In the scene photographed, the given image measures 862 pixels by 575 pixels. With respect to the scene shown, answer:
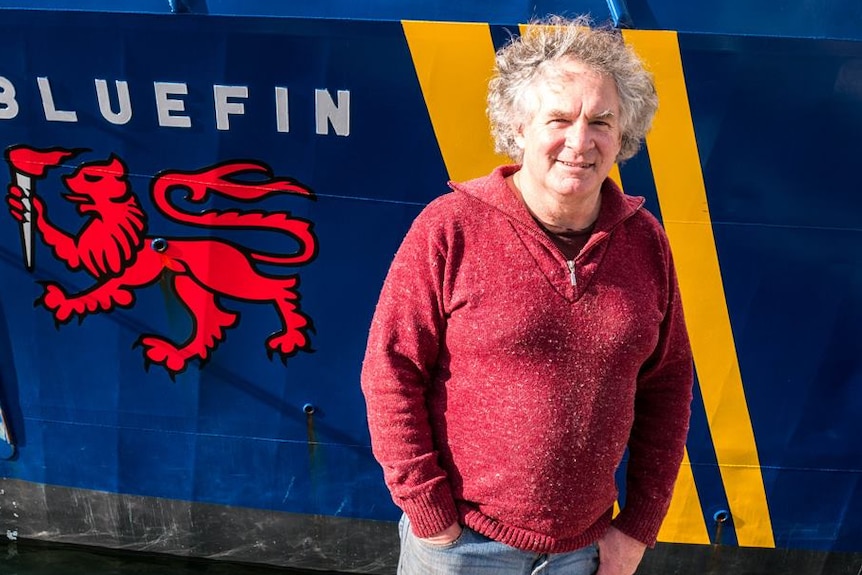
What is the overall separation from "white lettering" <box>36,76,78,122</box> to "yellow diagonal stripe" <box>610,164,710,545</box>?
79.4 inches

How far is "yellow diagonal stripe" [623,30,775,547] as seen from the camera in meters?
2.05

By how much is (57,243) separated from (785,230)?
205 cm

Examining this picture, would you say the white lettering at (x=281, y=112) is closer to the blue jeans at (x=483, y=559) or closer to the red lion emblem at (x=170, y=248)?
the red lion emblem at (x=170, y=248)

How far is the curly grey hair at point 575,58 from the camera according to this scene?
1.29 metres

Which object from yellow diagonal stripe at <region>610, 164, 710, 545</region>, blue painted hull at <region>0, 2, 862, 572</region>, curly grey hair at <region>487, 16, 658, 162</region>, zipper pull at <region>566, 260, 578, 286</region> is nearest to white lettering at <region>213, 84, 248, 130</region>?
blue painted hull at <region>0, 2, 862, 572</region>

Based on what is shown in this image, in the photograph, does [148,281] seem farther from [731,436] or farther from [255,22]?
[731,436]

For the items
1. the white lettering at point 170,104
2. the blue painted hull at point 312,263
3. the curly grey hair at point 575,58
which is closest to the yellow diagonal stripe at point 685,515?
the blue painted hull at point 312,263

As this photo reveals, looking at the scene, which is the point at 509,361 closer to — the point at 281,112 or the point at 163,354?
the point at 281,112

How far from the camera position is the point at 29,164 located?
2271mm

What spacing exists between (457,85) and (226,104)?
0.61 meters

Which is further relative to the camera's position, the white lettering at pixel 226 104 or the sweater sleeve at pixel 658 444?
the white lettering at pixel 226 104

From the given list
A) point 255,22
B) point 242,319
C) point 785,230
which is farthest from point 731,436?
point 255,22

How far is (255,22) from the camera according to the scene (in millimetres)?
2029

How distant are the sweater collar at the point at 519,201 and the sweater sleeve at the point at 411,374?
102mm
